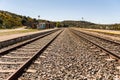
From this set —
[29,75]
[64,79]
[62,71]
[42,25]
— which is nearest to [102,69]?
[62,71]

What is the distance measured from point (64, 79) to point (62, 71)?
1.22 m

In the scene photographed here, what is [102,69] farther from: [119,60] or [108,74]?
[119,60]

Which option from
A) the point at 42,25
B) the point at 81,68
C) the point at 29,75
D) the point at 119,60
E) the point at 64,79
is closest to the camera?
the point at 64,79

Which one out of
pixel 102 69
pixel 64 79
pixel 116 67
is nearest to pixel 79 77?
pixel 64 79

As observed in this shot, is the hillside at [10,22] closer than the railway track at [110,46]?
No

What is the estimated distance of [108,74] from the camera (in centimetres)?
841

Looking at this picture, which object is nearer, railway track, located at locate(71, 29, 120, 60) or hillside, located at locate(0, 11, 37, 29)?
railway track, located at locate(71, 29, 120, 60)

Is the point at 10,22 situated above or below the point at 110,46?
below

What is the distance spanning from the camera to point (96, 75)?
827 cm

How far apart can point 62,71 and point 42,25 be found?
97.3 metres

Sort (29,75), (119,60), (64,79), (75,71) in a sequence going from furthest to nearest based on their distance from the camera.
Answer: (119,60) < (75,71) < (29,75) < (64,79)

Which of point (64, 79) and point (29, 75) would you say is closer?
point (64, 79)

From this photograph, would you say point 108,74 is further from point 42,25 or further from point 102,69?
point 42,25

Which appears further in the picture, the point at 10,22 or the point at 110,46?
the point at 10,22
